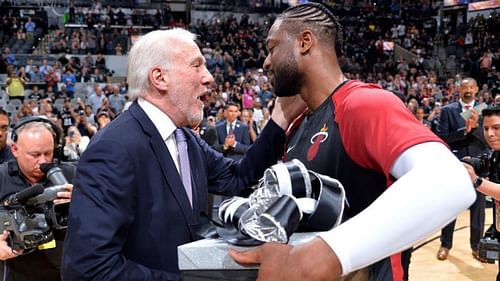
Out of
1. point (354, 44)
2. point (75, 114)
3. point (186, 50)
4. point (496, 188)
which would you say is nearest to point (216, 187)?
point (186, 50)

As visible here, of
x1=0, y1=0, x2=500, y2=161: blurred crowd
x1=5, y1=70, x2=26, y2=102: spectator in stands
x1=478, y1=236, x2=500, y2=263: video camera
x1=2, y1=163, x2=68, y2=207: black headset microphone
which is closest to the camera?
x1=2, y1=163, x2=68, y2=207: black headset microphone

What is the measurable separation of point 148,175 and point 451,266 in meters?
4.66

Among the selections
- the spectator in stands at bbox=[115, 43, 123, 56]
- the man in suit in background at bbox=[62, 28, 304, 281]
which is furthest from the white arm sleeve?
the spectator in stands at bbox=[115, 43, 123, 56]

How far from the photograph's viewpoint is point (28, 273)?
231 centimetres

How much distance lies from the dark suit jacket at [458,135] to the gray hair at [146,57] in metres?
4.06

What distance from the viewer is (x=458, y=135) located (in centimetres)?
566

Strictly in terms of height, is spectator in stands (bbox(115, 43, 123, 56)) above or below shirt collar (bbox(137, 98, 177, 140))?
below

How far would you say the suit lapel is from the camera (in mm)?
1560

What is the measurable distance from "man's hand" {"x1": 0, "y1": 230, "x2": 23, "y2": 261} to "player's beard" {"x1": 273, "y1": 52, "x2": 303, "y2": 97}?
1233 mm

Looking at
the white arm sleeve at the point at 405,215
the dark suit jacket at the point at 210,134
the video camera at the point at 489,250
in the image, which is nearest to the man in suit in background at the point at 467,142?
the video camera at the point at 489,250

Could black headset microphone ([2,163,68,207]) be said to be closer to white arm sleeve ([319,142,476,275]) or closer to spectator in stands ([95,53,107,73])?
white arm sleeve ([319,142,476,275])

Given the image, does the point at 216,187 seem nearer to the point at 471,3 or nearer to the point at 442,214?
the point at 442,214

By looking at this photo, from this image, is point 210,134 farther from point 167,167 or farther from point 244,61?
point 244,61

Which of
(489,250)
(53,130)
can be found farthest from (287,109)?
(489,250)
